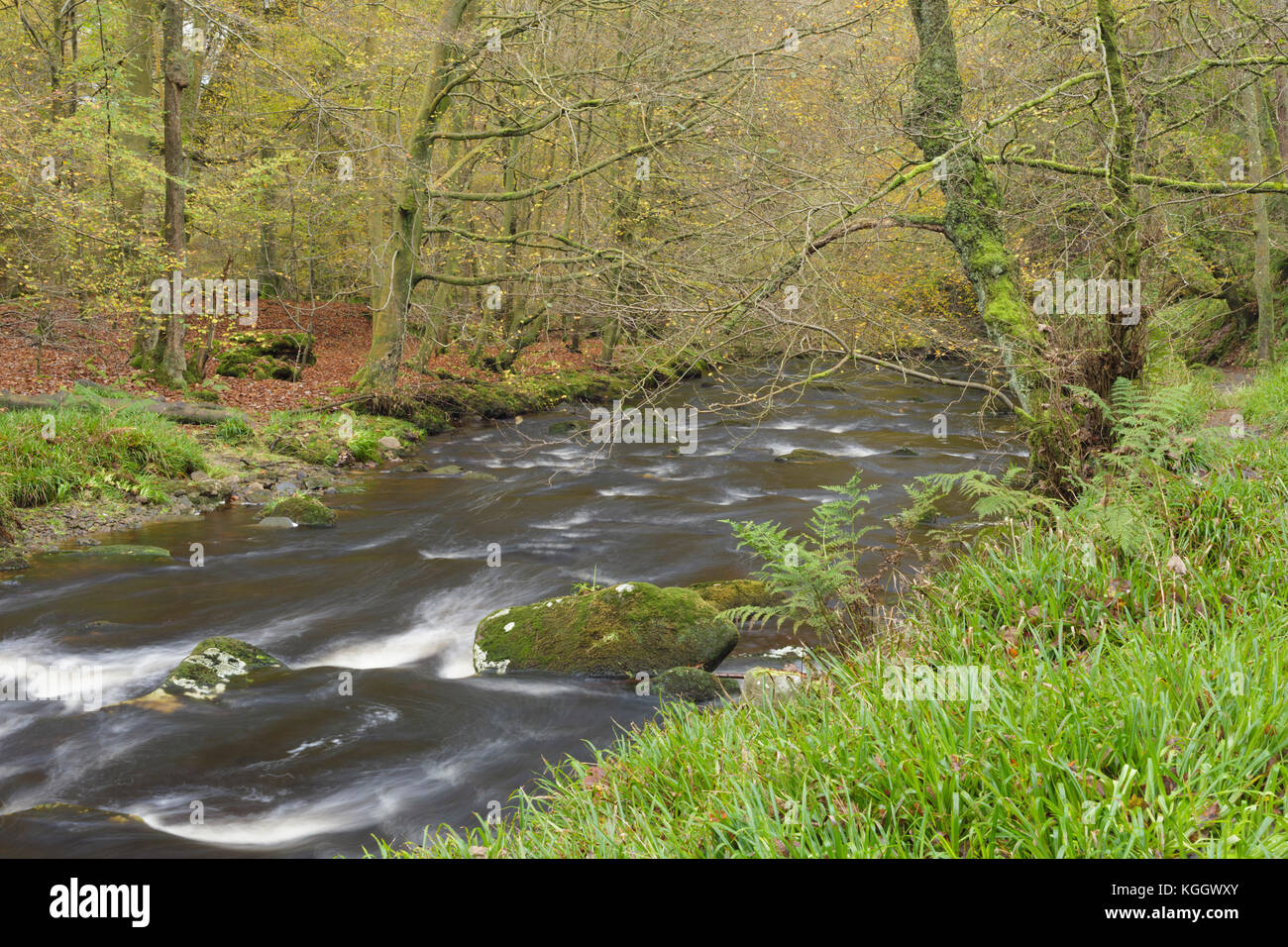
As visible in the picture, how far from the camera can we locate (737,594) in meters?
8.28

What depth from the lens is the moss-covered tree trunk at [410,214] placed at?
16.8 meters

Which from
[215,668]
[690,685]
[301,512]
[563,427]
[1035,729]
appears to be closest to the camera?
[1035,729]

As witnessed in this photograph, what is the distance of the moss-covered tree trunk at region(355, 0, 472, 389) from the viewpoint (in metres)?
16.8

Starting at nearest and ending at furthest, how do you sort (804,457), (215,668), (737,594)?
(215,668) < (737,594) < (804,457)

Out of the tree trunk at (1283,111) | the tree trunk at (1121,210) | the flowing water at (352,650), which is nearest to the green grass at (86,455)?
the flowing water at (352,650)

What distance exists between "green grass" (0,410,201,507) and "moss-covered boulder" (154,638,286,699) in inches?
199

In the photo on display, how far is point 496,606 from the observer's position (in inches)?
377

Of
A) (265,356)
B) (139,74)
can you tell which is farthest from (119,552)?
(265,356)

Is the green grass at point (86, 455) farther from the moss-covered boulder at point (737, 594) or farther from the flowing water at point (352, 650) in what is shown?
the moss-covered boulder at point (737, 594)

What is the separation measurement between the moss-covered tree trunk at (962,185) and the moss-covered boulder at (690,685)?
13.3 ft

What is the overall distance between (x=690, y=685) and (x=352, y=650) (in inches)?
136

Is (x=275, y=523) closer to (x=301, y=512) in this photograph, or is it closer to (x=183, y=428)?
(x=301, y=512)

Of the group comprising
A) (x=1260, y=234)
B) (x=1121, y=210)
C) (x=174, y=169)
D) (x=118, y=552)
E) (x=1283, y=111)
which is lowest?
(x=118, y=552)
